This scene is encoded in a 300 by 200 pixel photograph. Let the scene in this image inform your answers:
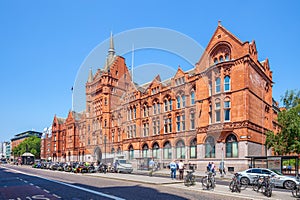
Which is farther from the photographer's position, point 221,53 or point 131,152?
point 131,152

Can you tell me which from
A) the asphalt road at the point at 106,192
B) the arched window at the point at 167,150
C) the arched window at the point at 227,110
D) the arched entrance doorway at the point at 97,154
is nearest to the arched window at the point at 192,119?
the arched window at the point at 167,150

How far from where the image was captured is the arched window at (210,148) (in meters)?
41.6

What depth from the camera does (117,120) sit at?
67938 mm

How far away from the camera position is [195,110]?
47.3 metres

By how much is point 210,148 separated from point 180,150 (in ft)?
26.8

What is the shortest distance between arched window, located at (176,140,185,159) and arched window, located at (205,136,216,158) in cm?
672

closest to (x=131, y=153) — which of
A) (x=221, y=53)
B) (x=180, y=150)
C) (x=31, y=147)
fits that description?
(x=180, y=150)

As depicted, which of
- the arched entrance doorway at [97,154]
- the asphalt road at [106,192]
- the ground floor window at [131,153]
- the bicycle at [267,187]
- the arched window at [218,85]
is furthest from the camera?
the arched entrance doorway at [97,154]

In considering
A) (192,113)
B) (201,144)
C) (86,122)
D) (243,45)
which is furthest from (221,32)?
(86,122)

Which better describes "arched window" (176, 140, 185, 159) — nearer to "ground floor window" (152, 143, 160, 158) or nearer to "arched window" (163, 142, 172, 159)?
"arched window" (163, 142, 172, 159)

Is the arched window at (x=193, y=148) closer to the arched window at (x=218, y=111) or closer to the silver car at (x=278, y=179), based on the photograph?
the arched window at (x=218, y=111)

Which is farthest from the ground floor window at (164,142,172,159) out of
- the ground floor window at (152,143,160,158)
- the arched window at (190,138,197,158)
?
the arched window at (190,138,197,158)

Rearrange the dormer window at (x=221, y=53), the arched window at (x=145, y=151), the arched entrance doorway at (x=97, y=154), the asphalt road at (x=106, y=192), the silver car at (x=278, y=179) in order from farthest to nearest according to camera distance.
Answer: the arched entrance doorway at (x=97, y=154) < the arched window at (x=145, y=151) < the dormer window at (x=221, y=53) < the silver car at (x=278, y=179) < the asphalt road at (x=106, y=192)

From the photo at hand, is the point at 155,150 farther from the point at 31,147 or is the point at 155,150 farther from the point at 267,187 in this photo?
the point at 31,147
